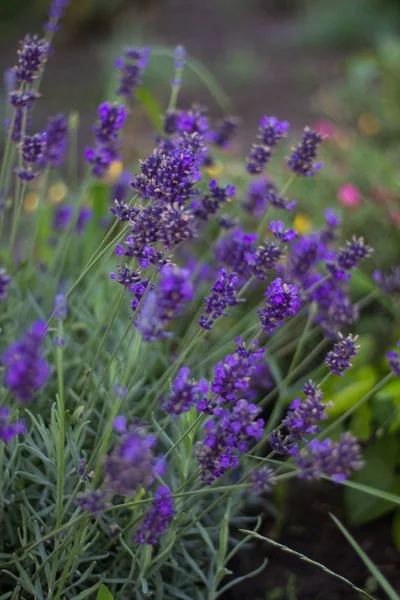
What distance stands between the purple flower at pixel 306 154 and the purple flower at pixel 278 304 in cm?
50

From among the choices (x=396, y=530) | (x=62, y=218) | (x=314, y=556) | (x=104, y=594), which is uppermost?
(x=62, y=218)

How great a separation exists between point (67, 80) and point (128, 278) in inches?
261

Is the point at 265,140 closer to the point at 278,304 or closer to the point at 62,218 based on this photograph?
the point at 278,304

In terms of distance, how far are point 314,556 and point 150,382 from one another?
0.76m

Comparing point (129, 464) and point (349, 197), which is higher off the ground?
point (349, 197)

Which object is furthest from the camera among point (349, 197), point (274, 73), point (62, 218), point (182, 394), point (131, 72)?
point (274, 73)

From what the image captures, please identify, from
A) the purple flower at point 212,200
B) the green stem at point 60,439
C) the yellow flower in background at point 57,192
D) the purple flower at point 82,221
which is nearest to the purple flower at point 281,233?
the purple flower at point 212,200

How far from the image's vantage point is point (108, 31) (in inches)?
364

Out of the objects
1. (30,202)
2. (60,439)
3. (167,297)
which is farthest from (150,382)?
(30,202)

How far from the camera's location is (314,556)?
2.17 meters

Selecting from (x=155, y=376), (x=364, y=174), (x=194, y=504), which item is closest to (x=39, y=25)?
(x=364, y=174)

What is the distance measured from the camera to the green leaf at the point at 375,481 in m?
2.16

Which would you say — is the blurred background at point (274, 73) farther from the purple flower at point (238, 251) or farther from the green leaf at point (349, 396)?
the green leaf at point (349, 396)

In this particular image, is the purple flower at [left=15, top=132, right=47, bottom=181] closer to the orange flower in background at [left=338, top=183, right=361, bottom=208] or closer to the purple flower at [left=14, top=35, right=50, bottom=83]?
the purple flower at [left=14, top=35, right=50, bottom=83]
